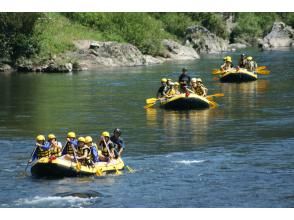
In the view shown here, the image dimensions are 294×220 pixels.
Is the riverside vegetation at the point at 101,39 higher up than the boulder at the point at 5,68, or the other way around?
the riverside vegetation at the point at 101,39

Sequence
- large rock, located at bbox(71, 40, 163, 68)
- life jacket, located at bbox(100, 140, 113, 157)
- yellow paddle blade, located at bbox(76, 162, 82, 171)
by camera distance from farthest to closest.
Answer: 1. large rock, located at bbox(71, 40, 163, 68)
2. life jacket, located at bbox(100, 140, 113, 157)
3. yellow paddle blade, located at bbox(76, 162, 82, 171)

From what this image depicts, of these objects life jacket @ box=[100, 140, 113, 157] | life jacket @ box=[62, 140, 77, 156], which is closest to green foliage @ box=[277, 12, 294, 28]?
life jacket @ box=[100, 140, 113, 157]

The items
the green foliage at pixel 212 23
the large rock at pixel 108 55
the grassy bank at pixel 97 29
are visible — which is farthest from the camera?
the green foliage at pixel 212 23

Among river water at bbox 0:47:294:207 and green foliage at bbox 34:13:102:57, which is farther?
green foliage at bbox 34:13:102:57

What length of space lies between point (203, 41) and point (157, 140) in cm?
7663

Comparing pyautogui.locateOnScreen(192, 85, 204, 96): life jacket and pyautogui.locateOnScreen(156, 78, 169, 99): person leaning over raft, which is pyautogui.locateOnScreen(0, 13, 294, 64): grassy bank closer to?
pyautogui.locateOnScreen(156, 78, 169, 99): person leaning over raft

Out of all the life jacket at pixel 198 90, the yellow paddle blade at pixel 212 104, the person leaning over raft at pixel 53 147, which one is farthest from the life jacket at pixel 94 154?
the yellow paddle blade at pixel 212 104

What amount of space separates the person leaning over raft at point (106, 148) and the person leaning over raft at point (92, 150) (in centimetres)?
42

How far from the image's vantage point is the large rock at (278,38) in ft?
397

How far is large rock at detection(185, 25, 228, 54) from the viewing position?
381ft

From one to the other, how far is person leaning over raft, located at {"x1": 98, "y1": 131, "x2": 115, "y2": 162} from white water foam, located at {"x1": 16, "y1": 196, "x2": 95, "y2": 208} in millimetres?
4735

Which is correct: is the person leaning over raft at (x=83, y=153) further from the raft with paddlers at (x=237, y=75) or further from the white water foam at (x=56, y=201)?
the raft with paddlers at (x=237, y=75)

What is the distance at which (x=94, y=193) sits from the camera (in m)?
29.8

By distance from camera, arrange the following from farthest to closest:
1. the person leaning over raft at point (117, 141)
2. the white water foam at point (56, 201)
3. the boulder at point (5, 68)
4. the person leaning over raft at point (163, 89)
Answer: the boulder at point (5, 68) < the person leaning over raft at point (163, 89) < the person leaning over raft at point (117, 141) < the white water foam at point (56, 201)
